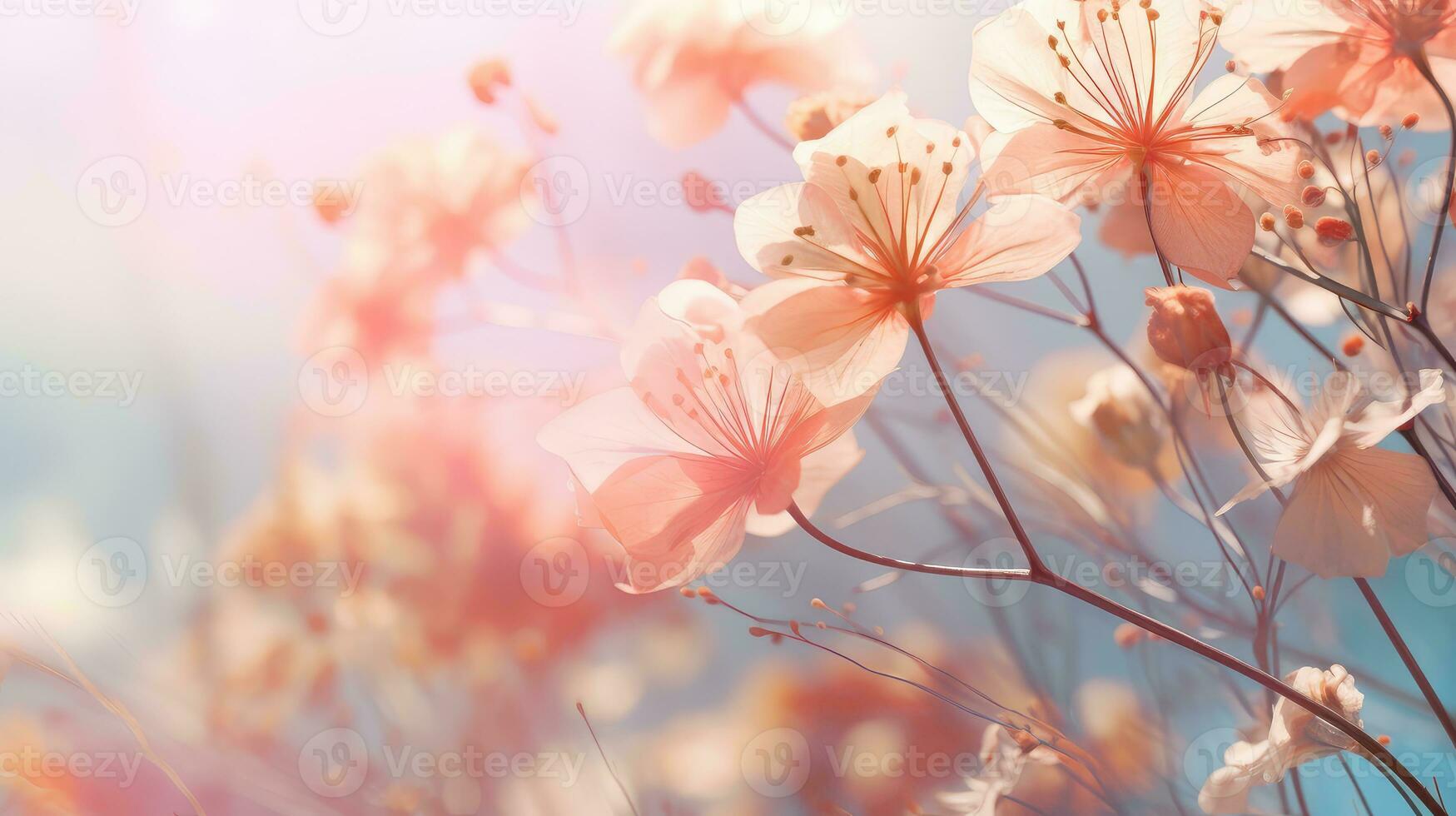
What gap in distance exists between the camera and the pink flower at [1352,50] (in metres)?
0.26

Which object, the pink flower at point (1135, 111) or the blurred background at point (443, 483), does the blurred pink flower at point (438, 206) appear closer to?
the blurred background at point (443, 483)

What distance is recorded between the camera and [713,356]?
261 millimetres

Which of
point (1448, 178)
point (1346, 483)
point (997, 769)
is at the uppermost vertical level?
point (1448, 178)

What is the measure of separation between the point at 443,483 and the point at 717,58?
26 centimetres

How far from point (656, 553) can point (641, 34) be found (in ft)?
0.88

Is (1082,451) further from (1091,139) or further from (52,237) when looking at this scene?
(52,237)

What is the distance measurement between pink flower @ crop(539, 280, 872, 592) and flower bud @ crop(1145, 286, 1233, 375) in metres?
0.09

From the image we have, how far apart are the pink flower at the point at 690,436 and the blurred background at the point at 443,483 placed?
17cm

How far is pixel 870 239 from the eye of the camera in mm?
238

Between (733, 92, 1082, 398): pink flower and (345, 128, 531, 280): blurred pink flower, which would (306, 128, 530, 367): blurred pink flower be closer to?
(345, 128, 531, 280): blurred pink flower

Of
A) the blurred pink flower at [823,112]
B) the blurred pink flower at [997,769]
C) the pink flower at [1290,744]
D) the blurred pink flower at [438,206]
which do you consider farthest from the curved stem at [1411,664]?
the blurred pink flower at [438,206]

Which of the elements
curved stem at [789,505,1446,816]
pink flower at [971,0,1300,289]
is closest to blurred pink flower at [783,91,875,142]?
pink flower at [971,0,1300,289]

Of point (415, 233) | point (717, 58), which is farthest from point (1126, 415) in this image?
point (415, 233)

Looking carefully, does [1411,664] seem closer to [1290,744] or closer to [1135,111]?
[1290,744]
